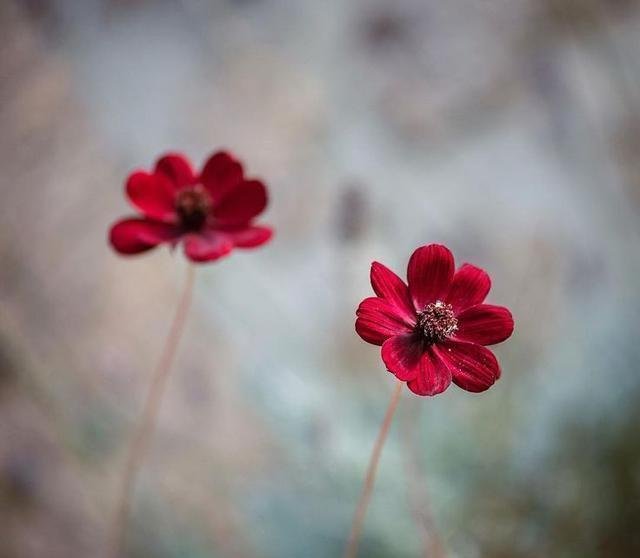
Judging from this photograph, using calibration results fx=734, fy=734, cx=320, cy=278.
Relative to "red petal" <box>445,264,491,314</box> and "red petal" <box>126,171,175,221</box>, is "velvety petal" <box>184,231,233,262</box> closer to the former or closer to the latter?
"red petal" <box>126,171,175,221</box>

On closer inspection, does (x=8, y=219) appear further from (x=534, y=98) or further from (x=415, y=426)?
(x=534, y=98)

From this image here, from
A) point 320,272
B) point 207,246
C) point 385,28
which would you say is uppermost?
point 385,28

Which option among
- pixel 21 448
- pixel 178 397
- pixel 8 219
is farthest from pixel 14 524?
pixel 8 219

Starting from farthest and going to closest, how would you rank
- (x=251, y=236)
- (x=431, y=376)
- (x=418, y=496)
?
(x=418, y=496) → (x=251, y=236) → (x=431, y=376)

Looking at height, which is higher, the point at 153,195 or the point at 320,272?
the point at 320,272

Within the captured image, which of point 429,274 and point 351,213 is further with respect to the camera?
point 351,213

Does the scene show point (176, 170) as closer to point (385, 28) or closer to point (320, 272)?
point (320, 272)

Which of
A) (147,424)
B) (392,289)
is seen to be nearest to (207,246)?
(392,289)
